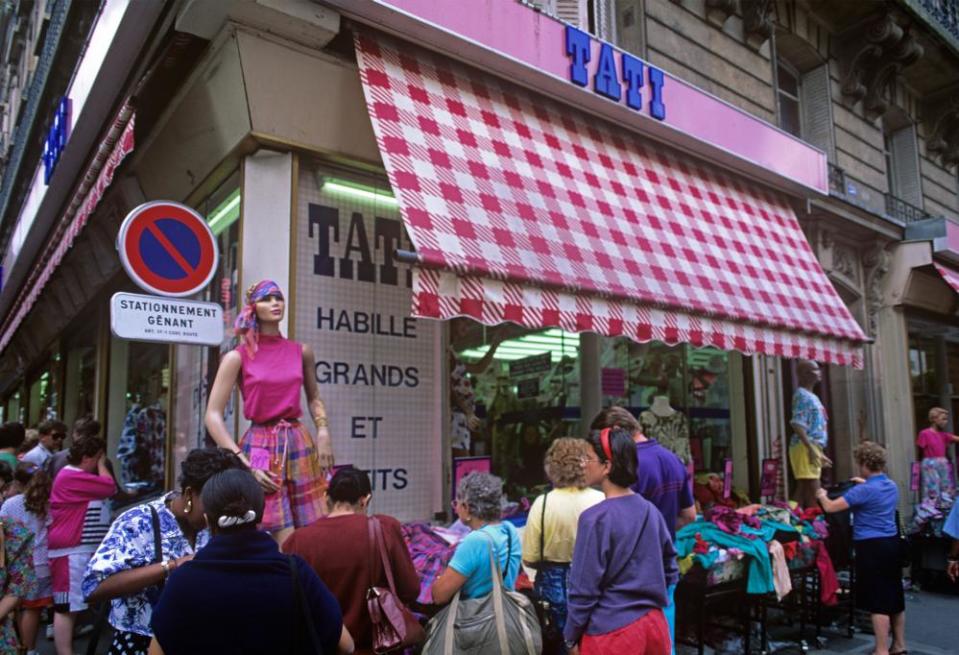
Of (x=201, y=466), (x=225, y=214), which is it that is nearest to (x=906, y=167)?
(x=225, y=214)

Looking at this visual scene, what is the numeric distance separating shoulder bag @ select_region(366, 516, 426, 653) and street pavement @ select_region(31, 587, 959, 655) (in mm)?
3322

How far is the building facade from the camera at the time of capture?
5148 mm

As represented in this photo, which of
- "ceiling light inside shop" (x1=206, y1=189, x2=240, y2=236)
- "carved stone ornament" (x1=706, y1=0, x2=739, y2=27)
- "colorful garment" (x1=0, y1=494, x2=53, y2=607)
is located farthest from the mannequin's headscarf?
"carved stone ornament" (x1=706, y1=0, x2=739, y2=27)

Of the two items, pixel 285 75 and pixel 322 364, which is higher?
pixel 285 75

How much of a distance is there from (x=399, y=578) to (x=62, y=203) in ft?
27.2

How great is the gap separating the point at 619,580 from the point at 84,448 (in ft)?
14.3

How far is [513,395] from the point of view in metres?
7.24

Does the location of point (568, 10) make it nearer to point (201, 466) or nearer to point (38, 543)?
point (201, 466)

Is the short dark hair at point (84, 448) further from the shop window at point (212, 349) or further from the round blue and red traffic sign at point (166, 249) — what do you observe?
the round blue and red traffic sign at point (166, 249)

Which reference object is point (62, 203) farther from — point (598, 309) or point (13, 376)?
point (13, 376)

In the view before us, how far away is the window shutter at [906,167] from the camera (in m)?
14.3

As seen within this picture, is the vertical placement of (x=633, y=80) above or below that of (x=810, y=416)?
above

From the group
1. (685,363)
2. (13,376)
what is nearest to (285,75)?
(685,363)

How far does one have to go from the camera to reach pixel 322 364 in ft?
17.4
